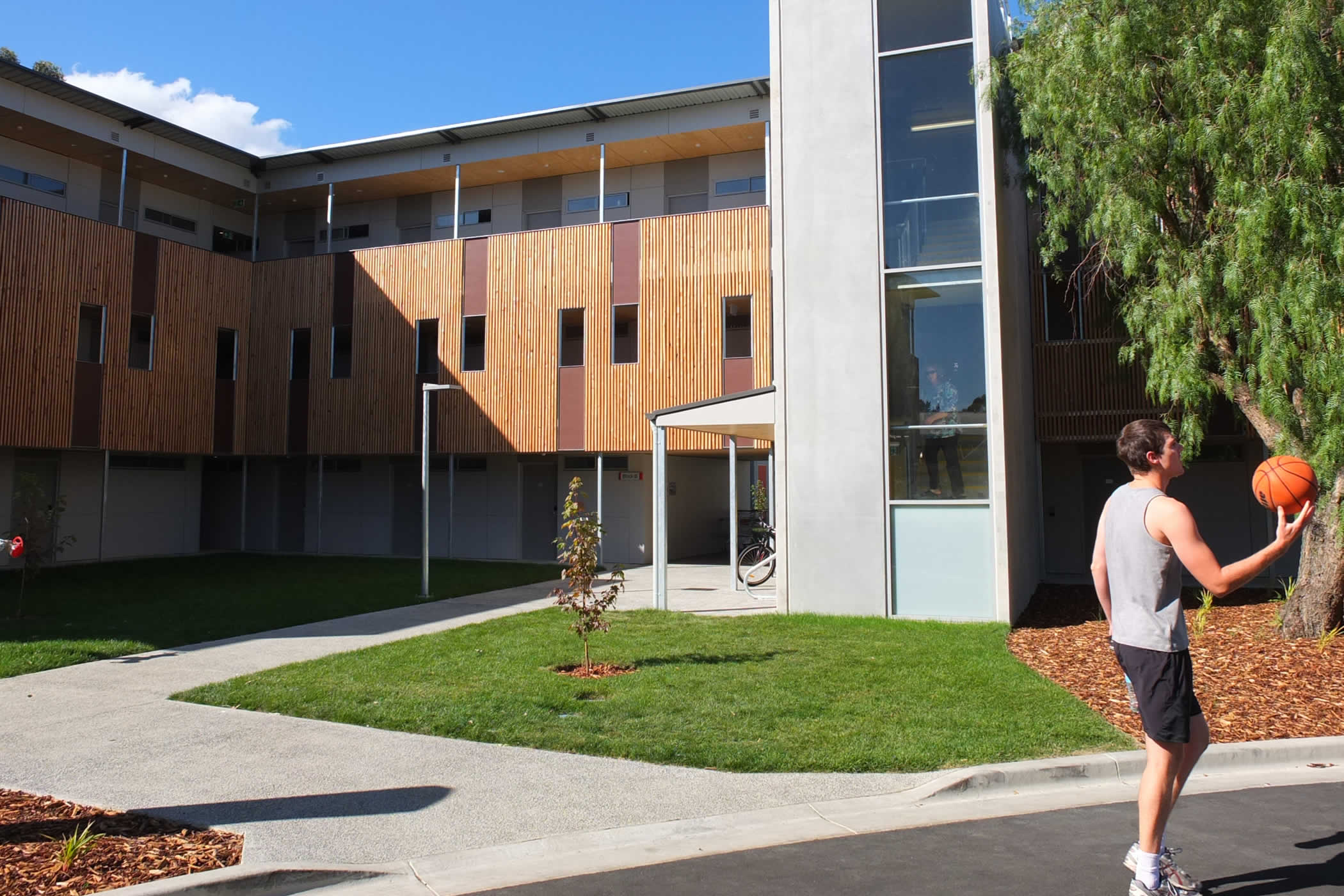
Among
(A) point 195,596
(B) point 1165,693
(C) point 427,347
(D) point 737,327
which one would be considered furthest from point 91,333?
(B) point 1165,693

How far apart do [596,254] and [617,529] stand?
6.21 metres

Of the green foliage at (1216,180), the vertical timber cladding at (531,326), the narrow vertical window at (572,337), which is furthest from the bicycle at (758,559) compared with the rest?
the green foliage at (1216,180)

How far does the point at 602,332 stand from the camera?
66.2 feet

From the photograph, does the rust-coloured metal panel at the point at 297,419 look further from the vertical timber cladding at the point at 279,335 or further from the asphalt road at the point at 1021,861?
the asphalt road at the point at 1021,861

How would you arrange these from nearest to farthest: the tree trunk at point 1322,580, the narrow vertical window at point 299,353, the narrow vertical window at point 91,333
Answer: the tree trunk at point 1322,580 < the narrow vertical window at point 91,333 < the narrow vertical window at point 299,353

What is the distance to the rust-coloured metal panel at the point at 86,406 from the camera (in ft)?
63.5

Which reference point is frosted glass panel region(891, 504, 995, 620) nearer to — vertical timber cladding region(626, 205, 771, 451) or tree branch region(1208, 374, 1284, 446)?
tree branch region(1208, 374, 1284, 446)

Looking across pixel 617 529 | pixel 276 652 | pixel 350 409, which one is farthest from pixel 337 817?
pixel 350 409

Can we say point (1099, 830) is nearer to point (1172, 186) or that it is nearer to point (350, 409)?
point (1172, 186)

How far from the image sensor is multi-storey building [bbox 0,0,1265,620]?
11.9 metres

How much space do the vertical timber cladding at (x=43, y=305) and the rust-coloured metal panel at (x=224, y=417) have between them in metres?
3.41

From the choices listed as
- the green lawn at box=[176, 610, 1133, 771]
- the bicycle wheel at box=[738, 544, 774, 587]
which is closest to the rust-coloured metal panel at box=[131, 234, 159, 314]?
the green lawn at box=[176, 610, 1133, 771]

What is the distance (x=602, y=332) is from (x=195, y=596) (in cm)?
942

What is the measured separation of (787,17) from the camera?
42.1ft
